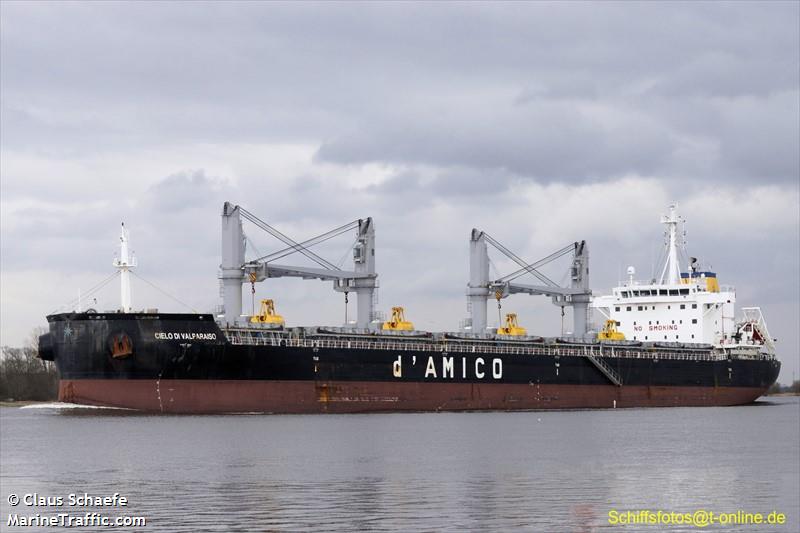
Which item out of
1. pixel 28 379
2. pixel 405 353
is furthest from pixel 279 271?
pixel 28 379

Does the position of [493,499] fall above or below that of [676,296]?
below

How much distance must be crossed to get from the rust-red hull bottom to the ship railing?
156 cm

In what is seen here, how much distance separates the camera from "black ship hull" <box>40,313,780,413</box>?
4656cm

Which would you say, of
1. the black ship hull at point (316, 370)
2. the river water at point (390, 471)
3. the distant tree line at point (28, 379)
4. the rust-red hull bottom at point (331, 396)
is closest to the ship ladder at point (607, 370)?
the black ship hull at point (316, 370)

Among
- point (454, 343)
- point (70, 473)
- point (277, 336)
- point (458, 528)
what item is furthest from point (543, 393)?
point (458, 528)

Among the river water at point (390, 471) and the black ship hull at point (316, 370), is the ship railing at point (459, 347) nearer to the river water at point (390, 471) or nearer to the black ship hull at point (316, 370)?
the black ship hull at point (316, 370)

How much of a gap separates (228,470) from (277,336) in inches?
803

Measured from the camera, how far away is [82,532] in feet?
68.6

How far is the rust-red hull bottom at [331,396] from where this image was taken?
153 ft

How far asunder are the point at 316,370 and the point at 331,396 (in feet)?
4.24

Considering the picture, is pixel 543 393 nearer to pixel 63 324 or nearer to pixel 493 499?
pixel 63 324

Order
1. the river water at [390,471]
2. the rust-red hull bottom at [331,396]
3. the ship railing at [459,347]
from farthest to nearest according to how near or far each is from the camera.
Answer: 1. the ship railing at [459,347]
2. the rust-red hull bottom at [331,396]
3. the river water at [390,471]

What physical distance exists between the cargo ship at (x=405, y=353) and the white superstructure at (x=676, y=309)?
0.27ft

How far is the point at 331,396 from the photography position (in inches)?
1960
